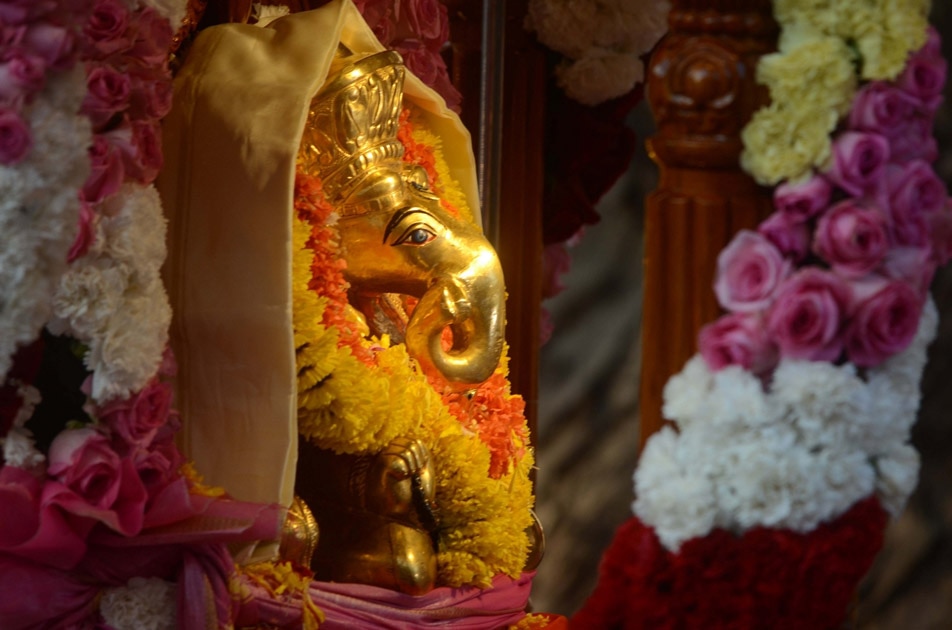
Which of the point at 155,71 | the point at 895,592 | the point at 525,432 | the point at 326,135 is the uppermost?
the point at 155,71

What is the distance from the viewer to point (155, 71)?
2.05m

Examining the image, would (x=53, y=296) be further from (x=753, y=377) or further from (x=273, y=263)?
(x=753, y=377)

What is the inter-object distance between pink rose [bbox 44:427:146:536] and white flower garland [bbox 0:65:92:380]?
0.44ft

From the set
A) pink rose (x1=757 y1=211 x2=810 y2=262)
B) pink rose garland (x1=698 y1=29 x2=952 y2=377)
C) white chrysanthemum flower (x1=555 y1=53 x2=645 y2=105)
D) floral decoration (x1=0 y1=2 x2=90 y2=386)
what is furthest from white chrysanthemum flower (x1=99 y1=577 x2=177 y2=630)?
white chrysanthemum flower (x1=555 y1=53 x2=645 y2=105)

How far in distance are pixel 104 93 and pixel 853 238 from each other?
39.1 inches

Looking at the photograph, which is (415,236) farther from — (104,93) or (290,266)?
(104,93)

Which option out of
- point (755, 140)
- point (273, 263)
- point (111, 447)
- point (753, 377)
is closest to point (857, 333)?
point (753, 377)

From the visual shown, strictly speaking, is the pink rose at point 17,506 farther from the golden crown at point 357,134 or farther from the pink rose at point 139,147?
the golden crown at point 357,134

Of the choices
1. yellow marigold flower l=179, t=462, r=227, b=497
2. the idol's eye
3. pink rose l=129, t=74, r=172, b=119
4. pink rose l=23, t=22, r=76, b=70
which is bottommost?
yellow marigold flower l=179, t=462, r=227, b=497

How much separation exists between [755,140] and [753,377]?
31 cm

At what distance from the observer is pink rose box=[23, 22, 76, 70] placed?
1.82m

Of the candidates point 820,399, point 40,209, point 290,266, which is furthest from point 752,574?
point 40,209

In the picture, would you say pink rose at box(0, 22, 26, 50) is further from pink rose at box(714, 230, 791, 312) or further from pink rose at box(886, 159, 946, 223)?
pink rose at box(886, 159, 946, 223)

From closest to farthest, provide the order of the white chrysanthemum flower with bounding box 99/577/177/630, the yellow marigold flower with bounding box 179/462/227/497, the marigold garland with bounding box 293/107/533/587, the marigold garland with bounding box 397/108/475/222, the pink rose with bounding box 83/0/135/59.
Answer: the pink rose with bounding box 83/0/135/59
the white chrysanthemum flower with bounding box 99/577/177/630
the yellow marigold flower with bounding box 179/462/227/497
the marigold garland with bounding box 293/107/533/587
the marigold garland with bounding box 397/108/475/222
